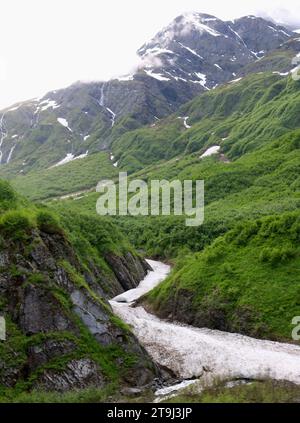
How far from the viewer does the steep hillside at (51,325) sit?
36125 mm

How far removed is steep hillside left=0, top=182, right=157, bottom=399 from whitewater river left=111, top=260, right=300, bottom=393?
13.9ft

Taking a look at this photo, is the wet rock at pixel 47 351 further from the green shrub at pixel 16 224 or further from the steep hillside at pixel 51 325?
the green shrub at pixel 16 224

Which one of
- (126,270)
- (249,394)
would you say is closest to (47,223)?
(249,394)

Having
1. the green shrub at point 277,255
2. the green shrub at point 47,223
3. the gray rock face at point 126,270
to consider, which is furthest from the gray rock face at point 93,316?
the gray rock face at point 126,270

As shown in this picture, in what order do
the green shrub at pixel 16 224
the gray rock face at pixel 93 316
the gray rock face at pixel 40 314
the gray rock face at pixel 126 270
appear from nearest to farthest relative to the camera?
the gray rock face at pixel 40 314
the gray rock face at pixel 93 316
the green shrub at pixel 16 224
the gray rock face at pixel 126 270

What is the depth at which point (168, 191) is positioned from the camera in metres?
177

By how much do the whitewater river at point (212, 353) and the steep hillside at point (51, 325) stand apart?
4.23 metres

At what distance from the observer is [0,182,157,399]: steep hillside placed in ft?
119

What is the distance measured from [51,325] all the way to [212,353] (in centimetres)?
1550

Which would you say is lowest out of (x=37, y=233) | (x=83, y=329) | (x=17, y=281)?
(x=83, y=329)

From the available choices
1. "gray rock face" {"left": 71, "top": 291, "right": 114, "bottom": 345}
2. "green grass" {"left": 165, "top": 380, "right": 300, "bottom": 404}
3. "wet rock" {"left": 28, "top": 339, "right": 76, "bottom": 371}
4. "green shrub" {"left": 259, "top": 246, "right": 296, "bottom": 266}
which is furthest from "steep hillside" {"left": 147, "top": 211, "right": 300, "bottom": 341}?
"wet rock" {"left": 28, "top": 339, "right": 76, "bottom": 371}

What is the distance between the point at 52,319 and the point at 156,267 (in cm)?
6023
